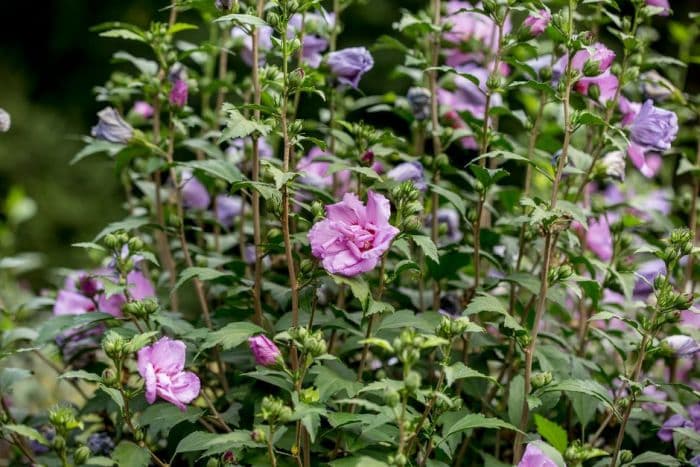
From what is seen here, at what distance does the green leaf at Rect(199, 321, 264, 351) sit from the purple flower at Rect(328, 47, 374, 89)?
1.83 ft

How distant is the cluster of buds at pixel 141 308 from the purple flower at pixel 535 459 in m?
0.60

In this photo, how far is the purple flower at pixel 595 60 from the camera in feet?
4.30

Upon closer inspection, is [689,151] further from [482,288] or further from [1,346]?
[1,346]

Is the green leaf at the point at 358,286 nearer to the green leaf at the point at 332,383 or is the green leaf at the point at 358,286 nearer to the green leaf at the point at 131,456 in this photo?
the green leaf at the point at 332,383

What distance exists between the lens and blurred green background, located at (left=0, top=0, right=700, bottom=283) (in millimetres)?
5668

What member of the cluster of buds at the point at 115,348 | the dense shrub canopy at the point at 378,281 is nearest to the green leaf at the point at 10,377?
the dense shrub canopy at the point at 378,281

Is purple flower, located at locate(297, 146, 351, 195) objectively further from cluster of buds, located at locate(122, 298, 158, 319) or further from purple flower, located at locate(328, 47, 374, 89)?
cluster of buds, located at locate(122, 298, 158, 319)

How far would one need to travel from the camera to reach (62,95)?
21.2ft

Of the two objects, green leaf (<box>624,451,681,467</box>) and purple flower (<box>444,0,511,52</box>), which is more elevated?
purple flower (<box>444,0,511,52</box>)

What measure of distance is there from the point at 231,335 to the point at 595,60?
681 mm

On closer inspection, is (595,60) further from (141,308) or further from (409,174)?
(141,308)

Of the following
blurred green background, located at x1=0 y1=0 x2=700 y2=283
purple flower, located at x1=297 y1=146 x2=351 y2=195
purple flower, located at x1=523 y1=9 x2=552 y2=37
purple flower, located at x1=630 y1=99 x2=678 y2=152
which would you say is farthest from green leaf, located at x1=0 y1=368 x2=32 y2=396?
blurred green background, located at x1=0 y1=0 x2=700 y2=283

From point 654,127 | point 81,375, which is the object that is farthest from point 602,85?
point 81,375

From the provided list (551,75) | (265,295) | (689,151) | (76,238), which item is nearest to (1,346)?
(265,295)
